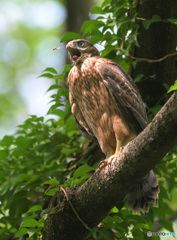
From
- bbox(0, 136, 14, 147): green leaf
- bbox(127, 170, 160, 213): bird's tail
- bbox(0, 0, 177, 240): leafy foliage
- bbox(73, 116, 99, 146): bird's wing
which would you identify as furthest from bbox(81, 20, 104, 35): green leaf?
bbox(127, 170, 160, 213): bird's tail

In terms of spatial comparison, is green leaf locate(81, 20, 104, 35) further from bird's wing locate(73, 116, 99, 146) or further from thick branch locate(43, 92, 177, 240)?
thick branch locate(43, 92, 177, 240)

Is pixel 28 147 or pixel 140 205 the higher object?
pixel 28 147

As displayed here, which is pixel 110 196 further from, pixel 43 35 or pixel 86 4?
pixel 43 35

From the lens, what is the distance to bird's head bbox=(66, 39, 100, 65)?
3492 millimetres

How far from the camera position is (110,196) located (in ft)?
7.75

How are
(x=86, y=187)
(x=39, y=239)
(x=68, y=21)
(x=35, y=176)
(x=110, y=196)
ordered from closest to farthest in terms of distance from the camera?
(x=110, y=196), (x=86, y=187), (x=39, y=239), (x=35, y=176), (x=68, y=21)

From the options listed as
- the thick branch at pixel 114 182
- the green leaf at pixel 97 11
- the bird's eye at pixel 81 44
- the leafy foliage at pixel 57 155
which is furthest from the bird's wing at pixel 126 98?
the thick branch at pixel 114 182

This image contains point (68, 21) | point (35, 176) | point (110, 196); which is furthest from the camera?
point (68, 21)

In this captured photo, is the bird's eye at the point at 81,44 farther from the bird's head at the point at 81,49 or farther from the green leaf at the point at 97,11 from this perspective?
the green leaf at the point at 97,11

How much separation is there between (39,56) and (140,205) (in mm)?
8910

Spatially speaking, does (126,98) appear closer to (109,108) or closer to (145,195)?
(109,108)

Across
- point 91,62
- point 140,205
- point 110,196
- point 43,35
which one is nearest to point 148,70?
point 91,62

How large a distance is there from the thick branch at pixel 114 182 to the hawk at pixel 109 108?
472 millimetres

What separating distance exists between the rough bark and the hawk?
429 mm
